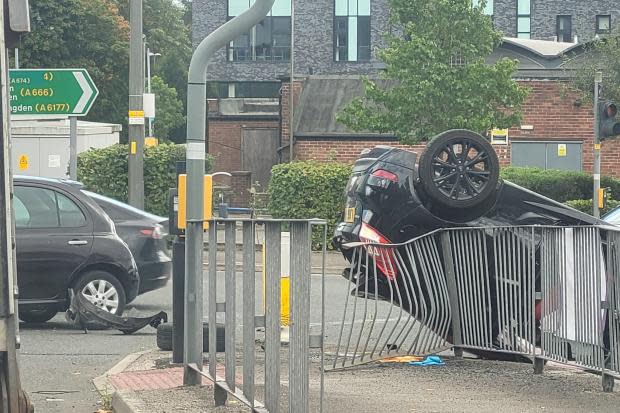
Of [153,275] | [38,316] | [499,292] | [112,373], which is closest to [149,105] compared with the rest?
[153,275]

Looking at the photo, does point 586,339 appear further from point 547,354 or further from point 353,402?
point 353,402

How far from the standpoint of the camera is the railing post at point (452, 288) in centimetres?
956

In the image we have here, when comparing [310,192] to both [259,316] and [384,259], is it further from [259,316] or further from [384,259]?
[259,316]

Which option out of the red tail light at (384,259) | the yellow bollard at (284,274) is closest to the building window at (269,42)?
the red tail light at (384,259)

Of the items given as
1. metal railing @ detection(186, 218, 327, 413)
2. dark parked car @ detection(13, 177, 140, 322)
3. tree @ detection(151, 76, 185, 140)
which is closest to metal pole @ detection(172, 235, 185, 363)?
metal railing @ detection(186, 218, 327, 413)

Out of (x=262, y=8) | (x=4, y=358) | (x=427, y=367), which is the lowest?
(x=427, y=367)

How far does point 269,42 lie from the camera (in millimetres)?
63469

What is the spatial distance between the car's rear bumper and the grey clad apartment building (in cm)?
4716

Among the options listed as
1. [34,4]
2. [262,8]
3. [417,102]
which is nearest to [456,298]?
[262,8]

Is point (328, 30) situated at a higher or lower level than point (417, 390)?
higher

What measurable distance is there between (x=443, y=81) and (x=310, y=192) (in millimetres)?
4659

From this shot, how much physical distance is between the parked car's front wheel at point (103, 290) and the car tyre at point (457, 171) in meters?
4.65

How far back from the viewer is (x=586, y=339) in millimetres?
8078

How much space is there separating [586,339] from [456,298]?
69.7 inches
